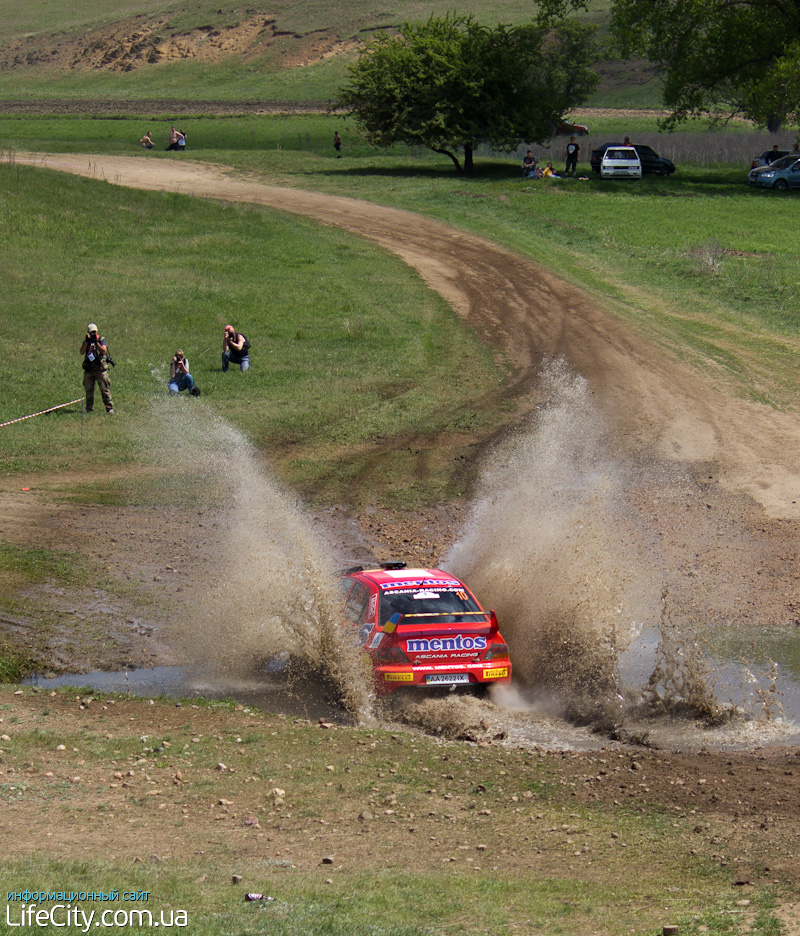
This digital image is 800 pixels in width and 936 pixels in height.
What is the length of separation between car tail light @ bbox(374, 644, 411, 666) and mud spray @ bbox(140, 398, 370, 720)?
0.23 m

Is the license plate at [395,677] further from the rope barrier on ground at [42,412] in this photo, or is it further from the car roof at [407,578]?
the rope barrier on ground at [42,412]

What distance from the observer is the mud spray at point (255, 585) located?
12.2 metres

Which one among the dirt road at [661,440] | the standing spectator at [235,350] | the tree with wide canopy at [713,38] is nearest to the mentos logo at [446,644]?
the dirt road at [661,440]

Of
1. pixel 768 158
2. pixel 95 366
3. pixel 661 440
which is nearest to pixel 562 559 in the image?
pixel 661 440

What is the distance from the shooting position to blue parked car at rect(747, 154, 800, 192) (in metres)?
51.1

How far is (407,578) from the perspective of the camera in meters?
12.6

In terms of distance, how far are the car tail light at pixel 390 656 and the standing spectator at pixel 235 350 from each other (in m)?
14.5

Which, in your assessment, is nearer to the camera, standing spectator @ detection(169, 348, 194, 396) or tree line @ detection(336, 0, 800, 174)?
standing spectator @ detection(169, 348, 194, 396)

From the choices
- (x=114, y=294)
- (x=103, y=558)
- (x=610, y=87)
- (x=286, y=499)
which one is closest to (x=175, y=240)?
(x=114, y=294)

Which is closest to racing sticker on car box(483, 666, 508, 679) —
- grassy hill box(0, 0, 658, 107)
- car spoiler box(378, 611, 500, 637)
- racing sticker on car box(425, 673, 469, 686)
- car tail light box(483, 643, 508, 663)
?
car tail light box(483, 643, 508, 663)

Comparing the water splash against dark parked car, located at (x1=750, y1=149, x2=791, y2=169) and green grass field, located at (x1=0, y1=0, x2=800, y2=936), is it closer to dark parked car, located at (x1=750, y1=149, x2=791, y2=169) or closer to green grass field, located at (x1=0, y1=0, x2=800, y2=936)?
green grass field, located at (x1=0, y1=0, x2=800, y2=936)

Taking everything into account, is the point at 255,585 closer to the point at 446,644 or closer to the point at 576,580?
the point at 446,644

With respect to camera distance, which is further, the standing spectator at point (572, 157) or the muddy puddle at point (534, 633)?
the standing spectator at point (572, 157)

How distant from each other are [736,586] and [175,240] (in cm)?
2651
